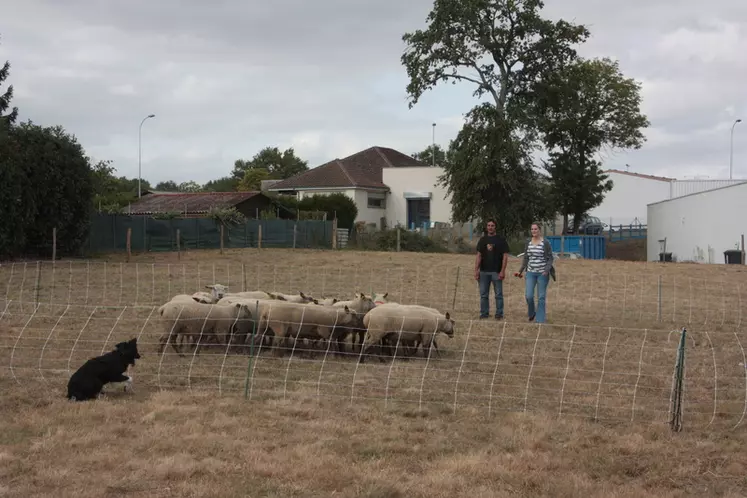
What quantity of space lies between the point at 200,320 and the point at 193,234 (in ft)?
76.6

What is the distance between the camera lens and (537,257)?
11.3 meters

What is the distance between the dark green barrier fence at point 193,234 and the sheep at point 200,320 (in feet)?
65.7

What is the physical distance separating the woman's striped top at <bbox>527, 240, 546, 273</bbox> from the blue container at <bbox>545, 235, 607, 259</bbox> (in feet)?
85.3

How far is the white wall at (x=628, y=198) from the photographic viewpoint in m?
56.2

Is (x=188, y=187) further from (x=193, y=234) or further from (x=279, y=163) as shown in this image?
(x=193, y=234)

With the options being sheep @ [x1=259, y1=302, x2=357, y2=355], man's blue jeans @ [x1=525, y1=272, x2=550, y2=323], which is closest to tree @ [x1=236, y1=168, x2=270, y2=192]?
man's blue jeans @ [x1=525, y1=272, x2=550, y2=323]

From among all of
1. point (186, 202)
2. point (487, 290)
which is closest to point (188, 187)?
point (186, 202)

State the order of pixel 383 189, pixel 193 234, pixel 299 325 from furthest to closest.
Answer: pixel 383 189 < pixel 193 234 < pixel 299 325

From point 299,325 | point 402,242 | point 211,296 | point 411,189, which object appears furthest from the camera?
point 411,189

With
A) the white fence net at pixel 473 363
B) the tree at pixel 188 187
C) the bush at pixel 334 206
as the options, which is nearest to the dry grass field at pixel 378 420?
the white fence net at pixel 473 363

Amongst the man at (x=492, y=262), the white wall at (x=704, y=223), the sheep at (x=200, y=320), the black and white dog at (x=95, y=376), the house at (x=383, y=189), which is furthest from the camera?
the house at (x=383, y=189)

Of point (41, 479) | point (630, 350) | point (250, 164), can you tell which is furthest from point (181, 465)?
point (250, 164)

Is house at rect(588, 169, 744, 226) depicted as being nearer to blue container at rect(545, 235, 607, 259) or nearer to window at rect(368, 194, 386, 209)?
blue container at rect(545, 235, 607, 259)

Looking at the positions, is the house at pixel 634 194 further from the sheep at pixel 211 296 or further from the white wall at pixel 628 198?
the sheep at pixel 211 296
